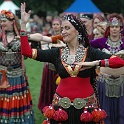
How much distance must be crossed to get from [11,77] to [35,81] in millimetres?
5017

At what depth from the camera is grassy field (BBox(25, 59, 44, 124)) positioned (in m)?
7.55

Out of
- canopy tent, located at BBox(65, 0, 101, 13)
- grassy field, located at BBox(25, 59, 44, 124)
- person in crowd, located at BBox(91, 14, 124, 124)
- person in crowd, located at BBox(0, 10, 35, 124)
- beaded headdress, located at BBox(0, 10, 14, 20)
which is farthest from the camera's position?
canopy tent, located at BBox(65, 0, 101, 13)

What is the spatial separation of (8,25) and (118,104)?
1.98m

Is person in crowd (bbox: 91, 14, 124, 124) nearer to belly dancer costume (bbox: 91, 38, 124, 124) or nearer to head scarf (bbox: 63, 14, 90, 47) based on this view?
belly dancer costume (bbox: 91, 38, 124, 124)

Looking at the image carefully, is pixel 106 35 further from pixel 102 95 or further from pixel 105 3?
pixel 105 3

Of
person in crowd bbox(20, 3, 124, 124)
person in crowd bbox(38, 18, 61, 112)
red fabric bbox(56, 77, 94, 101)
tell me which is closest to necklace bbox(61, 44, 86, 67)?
person in crowd bbox(20, 3, 124, 124)

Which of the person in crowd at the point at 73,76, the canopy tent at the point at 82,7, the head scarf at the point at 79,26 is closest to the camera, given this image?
the person in crowd at the point at 73,76

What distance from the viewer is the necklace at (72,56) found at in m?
4.29

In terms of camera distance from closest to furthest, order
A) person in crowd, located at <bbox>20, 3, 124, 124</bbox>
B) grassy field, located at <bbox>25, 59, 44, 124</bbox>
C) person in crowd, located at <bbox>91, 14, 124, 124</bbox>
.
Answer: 1. person in crowd, located at <bbox>20, 3, 124, 124</bbox>
2. person in crowd, located at <bbox>91, 14, 124, 124</bbox>
3. grassy field, located at <bbox>25, 59, 44, 124</bbox>

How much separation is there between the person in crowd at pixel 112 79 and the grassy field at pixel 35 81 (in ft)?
5.10

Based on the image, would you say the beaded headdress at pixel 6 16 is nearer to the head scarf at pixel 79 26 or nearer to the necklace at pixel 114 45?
the necklace at pixel 114 45

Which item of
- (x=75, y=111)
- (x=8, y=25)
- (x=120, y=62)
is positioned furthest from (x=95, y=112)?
(x=8, y=25)

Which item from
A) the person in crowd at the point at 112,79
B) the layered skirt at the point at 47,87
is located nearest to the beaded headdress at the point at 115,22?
the person in crowd at the point at 112,79

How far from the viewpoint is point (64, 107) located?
4.27 metres
